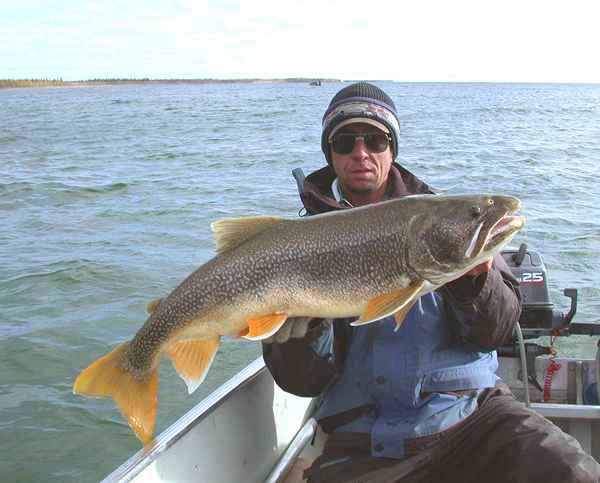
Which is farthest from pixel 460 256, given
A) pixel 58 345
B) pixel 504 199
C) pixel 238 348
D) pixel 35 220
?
pixel 35 220

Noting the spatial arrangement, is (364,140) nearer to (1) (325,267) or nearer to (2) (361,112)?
(2) (361,112)

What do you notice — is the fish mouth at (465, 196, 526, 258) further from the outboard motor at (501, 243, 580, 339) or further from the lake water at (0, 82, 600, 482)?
the lake water at (0, 82, 600, 482)

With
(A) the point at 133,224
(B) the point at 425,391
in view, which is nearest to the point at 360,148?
(B) the point at 425,391

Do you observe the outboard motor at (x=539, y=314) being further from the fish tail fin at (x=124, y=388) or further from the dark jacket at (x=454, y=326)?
the fish tail fin at (x=124, y=388)

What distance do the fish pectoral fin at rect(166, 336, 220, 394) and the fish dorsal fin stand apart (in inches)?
20.3

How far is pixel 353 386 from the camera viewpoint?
3.46 m

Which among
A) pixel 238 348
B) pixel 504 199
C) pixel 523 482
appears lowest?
pixel 238 348

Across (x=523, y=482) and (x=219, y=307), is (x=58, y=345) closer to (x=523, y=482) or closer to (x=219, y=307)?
(x=219, y=307)

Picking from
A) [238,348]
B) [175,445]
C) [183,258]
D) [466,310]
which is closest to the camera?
[466,310]

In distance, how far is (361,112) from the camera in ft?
12.7

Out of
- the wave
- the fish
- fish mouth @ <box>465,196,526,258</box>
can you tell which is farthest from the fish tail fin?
the wave

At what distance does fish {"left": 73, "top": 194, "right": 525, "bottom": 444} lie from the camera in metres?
2.88

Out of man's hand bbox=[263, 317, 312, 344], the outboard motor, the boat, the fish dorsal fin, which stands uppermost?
the fish dorsal fin

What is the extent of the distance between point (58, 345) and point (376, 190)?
5950 mm
